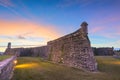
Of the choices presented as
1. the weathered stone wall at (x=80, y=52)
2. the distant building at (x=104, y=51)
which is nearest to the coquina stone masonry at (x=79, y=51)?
the weathered stone wall at (x=80, y=52)

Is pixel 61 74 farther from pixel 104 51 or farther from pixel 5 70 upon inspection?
pixel 104 51

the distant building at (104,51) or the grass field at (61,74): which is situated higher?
the distant building at (104,51)

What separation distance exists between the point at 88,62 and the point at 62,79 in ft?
16.3

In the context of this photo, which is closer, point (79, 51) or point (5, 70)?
point (5, 70)

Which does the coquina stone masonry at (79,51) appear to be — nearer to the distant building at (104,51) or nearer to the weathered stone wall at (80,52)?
the weathered stone wall at (80,52)

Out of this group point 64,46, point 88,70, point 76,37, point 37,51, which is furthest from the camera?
point 37,51

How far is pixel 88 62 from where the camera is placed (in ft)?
43.7

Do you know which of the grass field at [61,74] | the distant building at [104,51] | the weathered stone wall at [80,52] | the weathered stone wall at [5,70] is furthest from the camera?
the distant building at [104,51]

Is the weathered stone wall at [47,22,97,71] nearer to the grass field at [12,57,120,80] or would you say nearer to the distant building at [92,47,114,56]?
the grass field at [12,57,120,80]

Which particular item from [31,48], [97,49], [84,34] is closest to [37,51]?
[31,48]

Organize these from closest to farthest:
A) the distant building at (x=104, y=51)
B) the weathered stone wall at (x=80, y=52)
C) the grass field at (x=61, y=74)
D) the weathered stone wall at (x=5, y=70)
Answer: the weathered stone wall at (x=5, y=70) → the grass field at (x=61, y=74) → the weathered stone wall at (x=80, y=52) → the distant building at (x=104, y=51)

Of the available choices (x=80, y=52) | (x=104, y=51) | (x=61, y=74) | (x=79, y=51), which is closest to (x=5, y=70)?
(x=61, y=74)

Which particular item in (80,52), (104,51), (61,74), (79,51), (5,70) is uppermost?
(104,51)

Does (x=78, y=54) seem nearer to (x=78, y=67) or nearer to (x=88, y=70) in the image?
(x=78, y=67)
